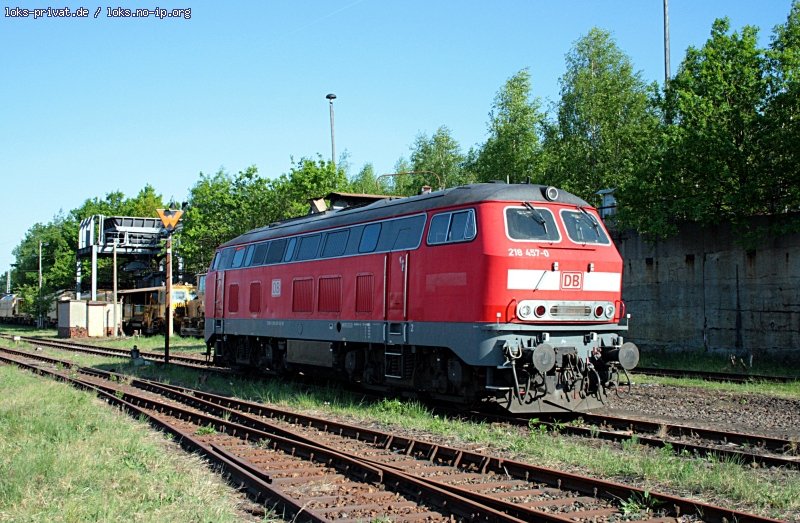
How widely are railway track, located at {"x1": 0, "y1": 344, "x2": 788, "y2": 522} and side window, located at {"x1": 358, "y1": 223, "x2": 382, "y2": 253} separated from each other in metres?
3.66

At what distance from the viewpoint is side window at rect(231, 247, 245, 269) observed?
20.9m

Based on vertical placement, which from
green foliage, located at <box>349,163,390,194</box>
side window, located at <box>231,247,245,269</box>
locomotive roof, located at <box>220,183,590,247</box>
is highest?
green foliage, located at <box>349,163,390,194</box>

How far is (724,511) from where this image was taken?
21.8 feet

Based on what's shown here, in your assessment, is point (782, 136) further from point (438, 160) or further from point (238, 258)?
point (438, 160)

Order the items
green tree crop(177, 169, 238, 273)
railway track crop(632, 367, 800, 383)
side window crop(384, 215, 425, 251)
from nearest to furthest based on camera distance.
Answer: side window crop(384, 215, 425, 251), railway track crop(632, 367, 800, 383), green tree crop(177, 169, 238, 273)

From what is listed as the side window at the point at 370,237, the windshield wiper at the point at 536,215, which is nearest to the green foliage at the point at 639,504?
the windshield wiper at the point at 536,215

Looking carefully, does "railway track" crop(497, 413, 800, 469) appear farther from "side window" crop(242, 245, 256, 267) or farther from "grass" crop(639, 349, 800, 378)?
"grass" crop(639, 349, 800, 378)

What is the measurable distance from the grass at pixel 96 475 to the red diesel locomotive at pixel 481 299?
4467 mm

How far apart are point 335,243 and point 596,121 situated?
24.7m

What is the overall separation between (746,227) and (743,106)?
3.81m

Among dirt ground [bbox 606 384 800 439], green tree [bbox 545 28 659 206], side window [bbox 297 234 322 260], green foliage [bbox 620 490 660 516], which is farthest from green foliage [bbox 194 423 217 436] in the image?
green tree [bbox 545 28 659 206]

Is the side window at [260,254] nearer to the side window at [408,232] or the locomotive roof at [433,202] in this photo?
the locomotive roof at [433,202]

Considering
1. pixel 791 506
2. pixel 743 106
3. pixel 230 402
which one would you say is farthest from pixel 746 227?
pixel 791 506

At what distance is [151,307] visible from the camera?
153ft
